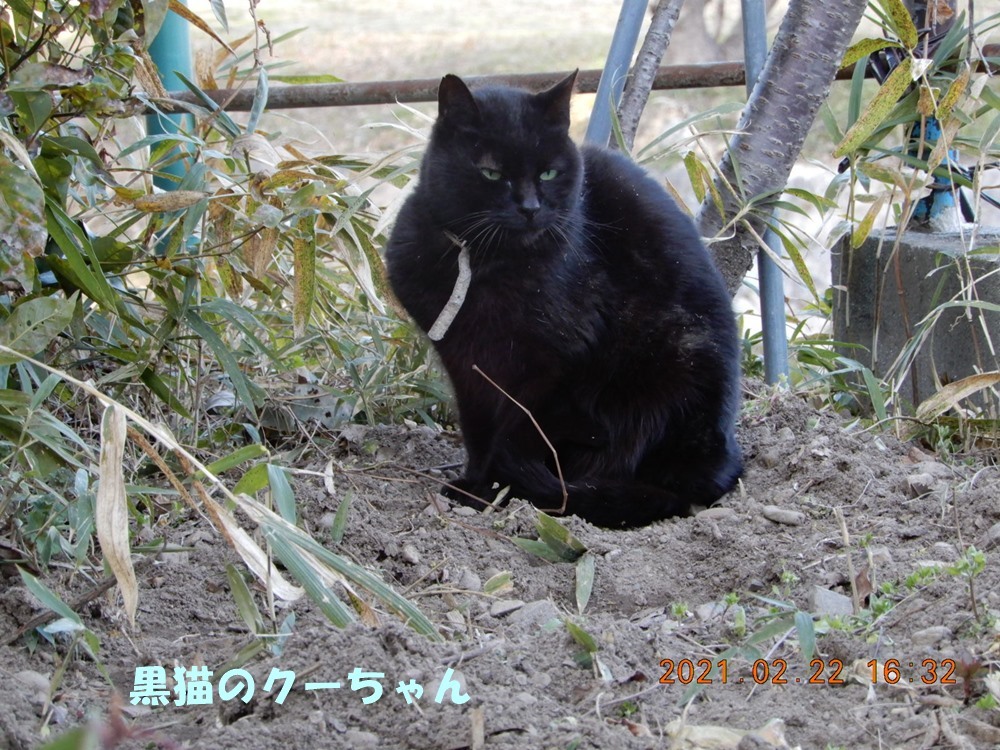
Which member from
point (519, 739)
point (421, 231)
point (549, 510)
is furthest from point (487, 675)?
point (421, 231)

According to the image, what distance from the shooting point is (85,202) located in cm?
184

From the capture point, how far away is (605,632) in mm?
1231

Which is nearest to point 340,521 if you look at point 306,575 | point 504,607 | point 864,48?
point 504,607

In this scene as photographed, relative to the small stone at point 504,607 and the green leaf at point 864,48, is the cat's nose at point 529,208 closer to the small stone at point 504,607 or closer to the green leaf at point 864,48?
the small stone at point 504,607

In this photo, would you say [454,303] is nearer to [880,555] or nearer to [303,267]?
[303,267]

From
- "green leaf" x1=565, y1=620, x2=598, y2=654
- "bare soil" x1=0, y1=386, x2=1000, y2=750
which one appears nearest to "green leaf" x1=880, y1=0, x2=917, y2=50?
"bare soil" x1=0, y1=386, x2=1000, y2=750

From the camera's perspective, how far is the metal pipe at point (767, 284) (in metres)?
2.44


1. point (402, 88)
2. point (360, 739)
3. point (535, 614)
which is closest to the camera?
point (360, 739)

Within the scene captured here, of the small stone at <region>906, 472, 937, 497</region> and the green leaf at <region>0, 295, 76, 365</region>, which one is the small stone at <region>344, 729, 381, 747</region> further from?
the small stone at <region>906, 472, 937, 497</region>

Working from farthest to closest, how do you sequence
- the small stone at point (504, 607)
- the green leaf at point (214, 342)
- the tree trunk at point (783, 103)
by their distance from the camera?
the tree trunk at point (783, 103), the green leaf at point (214, 342), the small stone at point (504, 607)

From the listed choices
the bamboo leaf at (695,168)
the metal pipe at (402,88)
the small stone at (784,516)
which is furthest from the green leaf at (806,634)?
the metal pipe at (402,88)

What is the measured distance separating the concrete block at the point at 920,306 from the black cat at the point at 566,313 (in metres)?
0.43
